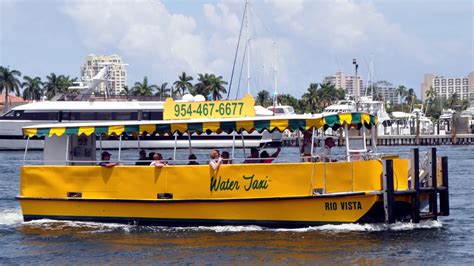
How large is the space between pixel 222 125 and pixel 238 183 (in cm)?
137

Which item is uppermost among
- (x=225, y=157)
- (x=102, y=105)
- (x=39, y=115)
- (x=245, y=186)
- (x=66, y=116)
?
(x=102, y=105)

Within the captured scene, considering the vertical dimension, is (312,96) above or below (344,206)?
above

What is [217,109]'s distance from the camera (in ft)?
70.7

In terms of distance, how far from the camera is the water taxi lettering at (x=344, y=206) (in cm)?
2025

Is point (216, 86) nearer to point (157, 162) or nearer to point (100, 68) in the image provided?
point (100, 68)

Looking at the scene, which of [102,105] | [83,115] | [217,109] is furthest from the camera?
[102,105]

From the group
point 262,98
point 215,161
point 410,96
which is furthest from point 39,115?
point 410,96

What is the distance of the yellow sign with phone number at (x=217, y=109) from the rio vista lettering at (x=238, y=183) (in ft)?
5.22

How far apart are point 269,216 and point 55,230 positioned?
519 cm

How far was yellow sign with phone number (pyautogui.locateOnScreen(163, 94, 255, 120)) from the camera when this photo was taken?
2148 centimetres

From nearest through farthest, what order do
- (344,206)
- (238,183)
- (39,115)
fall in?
(344,206) < (238,183) < (39,115)

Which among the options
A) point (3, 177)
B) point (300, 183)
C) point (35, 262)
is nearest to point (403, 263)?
point (300, 183)

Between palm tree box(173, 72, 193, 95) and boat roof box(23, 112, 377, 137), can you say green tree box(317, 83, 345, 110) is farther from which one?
boat roof box(23, 112, 377, 137)

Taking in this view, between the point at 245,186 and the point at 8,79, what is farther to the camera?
the point at 8,79
